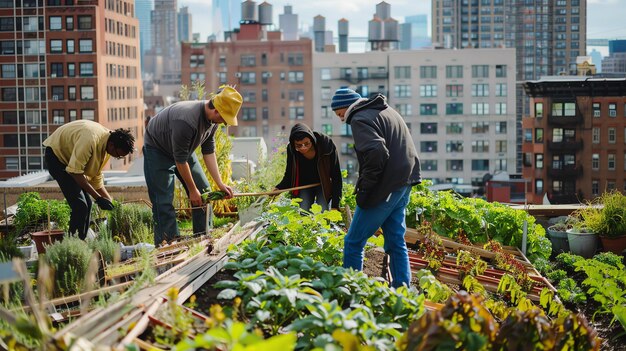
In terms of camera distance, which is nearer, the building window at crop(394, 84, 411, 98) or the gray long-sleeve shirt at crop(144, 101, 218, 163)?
the gray long-sleeve shirt at crop(144, 101, 218, 163)

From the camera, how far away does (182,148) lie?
745cm

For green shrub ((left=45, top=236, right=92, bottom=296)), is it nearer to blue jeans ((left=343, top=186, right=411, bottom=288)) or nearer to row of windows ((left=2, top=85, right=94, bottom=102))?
blue jeans ((left=343, top=186, right=411, bottom=288))

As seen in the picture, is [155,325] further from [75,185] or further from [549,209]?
[549,209]

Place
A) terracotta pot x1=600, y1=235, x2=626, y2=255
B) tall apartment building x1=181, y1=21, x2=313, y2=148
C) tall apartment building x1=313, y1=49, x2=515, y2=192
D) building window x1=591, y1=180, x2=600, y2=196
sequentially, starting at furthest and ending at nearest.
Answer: tall apartment building x1=181, y1=21, x2=313, y2=148
tall apartment building x1=313, y1=49, x2=515, y2=192
building window x1=591, y1=180, x2=600, y2=196
terracotta pot x1=600, y1=235, x2=626, y2=255

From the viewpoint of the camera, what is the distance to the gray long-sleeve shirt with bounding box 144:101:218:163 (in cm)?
745

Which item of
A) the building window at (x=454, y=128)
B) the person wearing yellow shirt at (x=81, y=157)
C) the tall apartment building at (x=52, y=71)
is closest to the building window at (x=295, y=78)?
the building window at (x=454, y=128)

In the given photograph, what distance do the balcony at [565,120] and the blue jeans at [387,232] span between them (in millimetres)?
73543

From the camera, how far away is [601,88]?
76312mm

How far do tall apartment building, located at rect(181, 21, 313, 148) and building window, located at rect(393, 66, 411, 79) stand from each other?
952cm

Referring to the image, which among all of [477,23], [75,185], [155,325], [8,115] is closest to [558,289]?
A: [75,185]

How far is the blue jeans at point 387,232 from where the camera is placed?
6203 mm

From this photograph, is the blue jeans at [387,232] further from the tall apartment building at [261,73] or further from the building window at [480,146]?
the building window at [480,146]

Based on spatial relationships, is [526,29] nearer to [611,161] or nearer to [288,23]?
[288,23]

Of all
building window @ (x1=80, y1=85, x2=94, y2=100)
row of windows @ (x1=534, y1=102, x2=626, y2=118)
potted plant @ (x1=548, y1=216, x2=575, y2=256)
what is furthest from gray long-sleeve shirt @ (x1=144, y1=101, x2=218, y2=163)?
building window @ (x1=80, y1=85, x2=94, y2=100)
